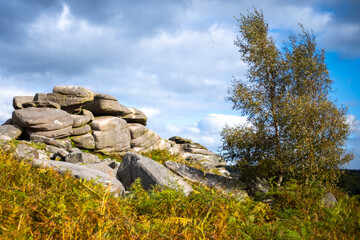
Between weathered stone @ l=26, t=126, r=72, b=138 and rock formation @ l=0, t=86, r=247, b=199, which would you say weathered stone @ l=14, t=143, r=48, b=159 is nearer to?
rock formation @ l=0, t=86, r=247, b=199

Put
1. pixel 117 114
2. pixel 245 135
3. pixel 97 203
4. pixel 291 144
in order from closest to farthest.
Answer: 1. pixel 97 203
2. pixel 291 144
3. pixel 245 135
4. pixel 117 114

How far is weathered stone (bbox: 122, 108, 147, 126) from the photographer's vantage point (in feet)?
97.9

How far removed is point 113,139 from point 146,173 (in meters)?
16.3

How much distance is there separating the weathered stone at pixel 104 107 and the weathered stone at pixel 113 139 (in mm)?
2371

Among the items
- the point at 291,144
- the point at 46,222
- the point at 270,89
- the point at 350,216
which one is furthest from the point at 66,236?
the point at 270,89

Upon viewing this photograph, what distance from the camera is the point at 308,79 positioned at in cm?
1552

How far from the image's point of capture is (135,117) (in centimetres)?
3028

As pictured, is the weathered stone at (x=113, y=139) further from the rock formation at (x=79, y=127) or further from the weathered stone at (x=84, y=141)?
the weathered stone at (x=84, y=141)

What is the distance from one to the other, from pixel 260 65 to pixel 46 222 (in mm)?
14426

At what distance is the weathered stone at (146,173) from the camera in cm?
1002

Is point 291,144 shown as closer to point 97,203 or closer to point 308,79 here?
point 308,79

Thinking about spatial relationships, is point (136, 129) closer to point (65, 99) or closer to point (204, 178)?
point (65, 99)

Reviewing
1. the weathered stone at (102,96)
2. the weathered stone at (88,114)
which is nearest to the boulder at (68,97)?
the weathered stone at (88,114)

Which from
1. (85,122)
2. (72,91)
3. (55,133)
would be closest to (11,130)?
(55,133)
